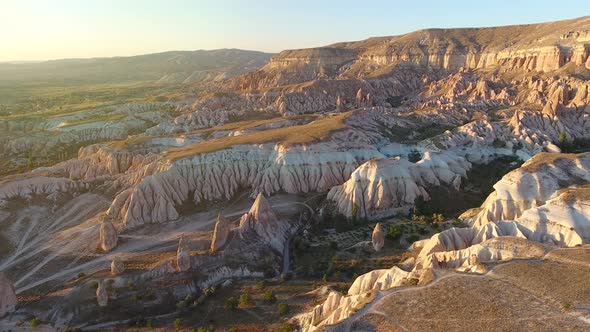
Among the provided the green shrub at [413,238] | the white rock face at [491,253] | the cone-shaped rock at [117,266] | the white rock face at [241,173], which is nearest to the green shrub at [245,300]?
the cone-shaped rock at [117,266]

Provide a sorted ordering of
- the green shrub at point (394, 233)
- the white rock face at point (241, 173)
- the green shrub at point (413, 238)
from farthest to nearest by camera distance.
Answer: the white rock face at point (241, 173)
the green shrub at point (394, 233)
the green shrub at point (413, 238)

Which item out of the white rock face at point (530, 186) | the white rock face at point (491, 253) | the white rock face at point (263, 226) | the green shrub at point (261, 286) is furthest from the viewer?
the white rock face at point (263, 226)

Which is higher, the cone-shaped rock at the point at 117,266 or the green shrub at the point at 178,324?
the cone-shaped rock at the point at 117,266

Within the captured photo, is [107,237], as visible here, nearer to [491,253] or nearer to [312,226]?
[312,226]

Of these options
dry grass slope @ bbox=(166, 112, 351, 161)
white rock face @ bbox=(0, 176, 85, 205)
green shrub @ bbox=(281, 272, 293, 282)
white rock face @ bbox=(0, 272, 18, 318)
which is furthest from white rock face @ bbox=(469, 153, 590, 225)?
white rock face @ bbox=(0, 176, 85, 205)

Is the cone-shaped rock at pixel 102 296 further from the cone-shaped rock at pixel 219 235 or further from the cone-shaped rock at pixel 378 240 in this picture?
the cone-shaped rock at pixel 378 240

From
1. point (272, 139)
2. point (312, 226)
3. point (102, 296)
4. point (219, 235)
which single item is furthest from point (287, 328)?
point (272, 139)

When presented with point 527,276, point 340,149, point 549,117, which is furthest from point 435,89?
point 527,276
